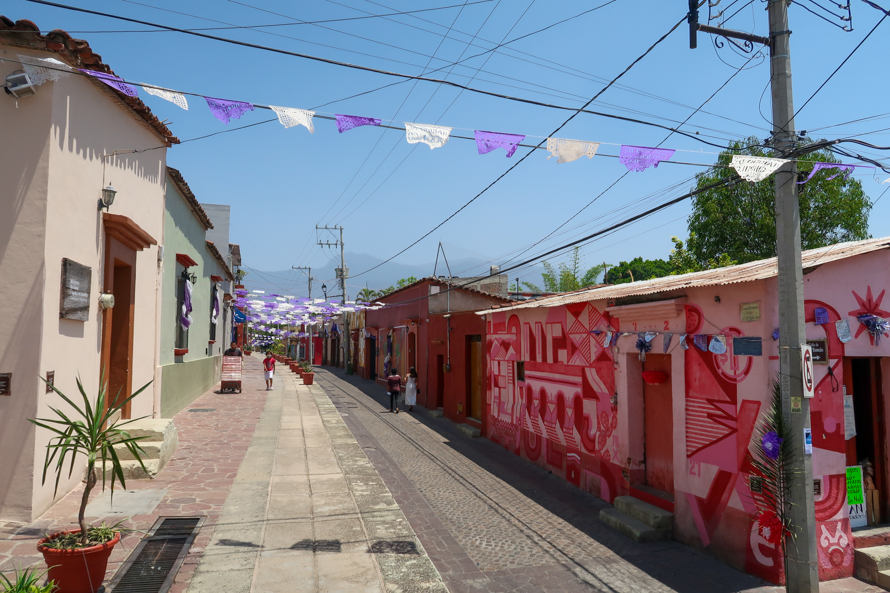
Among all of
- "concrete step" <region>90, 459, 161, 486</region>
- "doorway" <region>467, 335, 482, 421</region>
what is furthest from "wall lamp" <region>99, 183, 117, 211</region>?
"doorway" <region>467, 335, 482, 421</region>

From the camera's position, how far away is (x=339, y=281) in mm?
39188

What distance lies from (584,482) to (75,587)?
744 centimetres

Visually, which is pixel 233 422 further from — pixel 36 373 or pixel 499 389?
pixel 36 373

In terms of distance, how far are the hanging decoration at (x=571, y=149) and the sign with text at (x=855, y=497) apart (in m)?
4.74

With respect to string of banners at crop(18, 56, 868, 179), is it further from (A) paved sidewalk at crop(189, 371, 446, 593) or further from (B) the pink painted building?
(A) paved sidewalk at crop(189, 371, 446, 593)

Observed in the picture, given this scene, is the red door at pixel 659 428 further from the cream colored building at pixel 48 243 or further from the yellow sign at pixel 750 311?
the cream colored building at pixel 48 243

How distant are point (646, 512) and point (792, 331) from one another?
331 cm

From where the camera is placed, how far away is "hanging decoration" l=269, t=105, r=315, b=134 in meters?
6.27

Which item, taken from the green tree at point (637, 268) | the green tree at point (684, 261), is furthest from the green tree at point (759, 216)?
the green tree at point (637, 268)

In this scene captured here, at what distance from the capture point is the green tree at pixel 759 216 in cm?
2158

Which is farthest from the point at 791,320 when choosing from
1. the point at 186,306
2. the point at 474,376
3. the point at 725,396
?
the point at 186,306

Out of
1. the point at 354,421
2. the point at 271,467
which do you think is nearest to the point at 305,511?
the point at 271,467

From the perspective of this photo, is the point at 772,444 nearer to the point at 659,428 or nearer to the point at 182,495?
the point at 659,428

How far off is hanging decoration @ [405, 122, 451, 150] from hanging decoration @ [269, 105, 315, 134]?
1.14 meters
